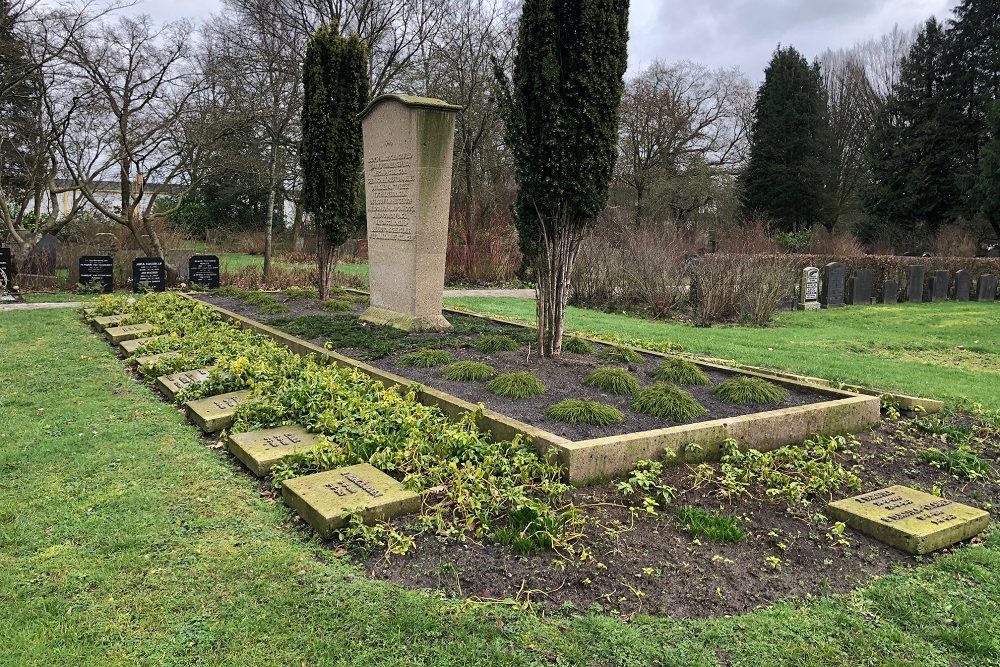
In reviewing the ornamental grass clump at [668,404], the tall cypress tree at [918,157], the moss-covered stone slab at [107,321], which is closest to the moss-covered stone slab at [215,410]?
the ornamental grass clump at [668,404]

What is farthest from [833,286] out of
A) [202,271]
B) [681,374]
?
[202,271]

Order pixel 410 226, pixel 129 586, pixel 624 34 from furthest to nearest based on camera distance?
pixel 410 226 → pixel 624 34 → pixel 129 586

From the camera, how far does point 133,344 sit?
8.11 meters

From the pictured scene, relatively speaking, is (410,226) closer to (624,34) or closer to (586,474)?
(624,34)

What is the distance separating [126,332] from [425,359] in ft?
16.1

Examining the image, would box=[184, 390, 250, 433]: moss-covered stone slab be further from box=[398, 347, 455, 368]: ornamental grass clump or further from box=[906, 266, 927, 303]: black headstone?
box=[906, 266, 927, 303]: black headstone

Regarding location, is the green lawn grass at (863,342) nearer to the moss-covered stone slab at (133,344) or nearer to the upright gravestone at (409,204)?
the upright gravestone at (409,204)

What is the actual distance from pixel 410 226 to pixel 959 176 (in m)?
30.4

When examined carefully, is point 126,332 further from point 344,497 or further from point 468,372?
point 344,497

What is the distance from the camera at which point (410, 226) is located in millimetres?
8430

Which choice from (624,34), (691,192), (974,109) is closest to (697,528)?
(624,34)

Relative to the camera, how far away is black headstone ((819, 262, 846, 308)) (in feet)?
56.1

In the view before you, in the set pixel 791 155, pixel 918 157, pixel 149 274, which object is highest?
pixel 791 155

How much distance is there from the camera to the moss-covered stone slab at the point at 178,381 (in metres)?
5.88
